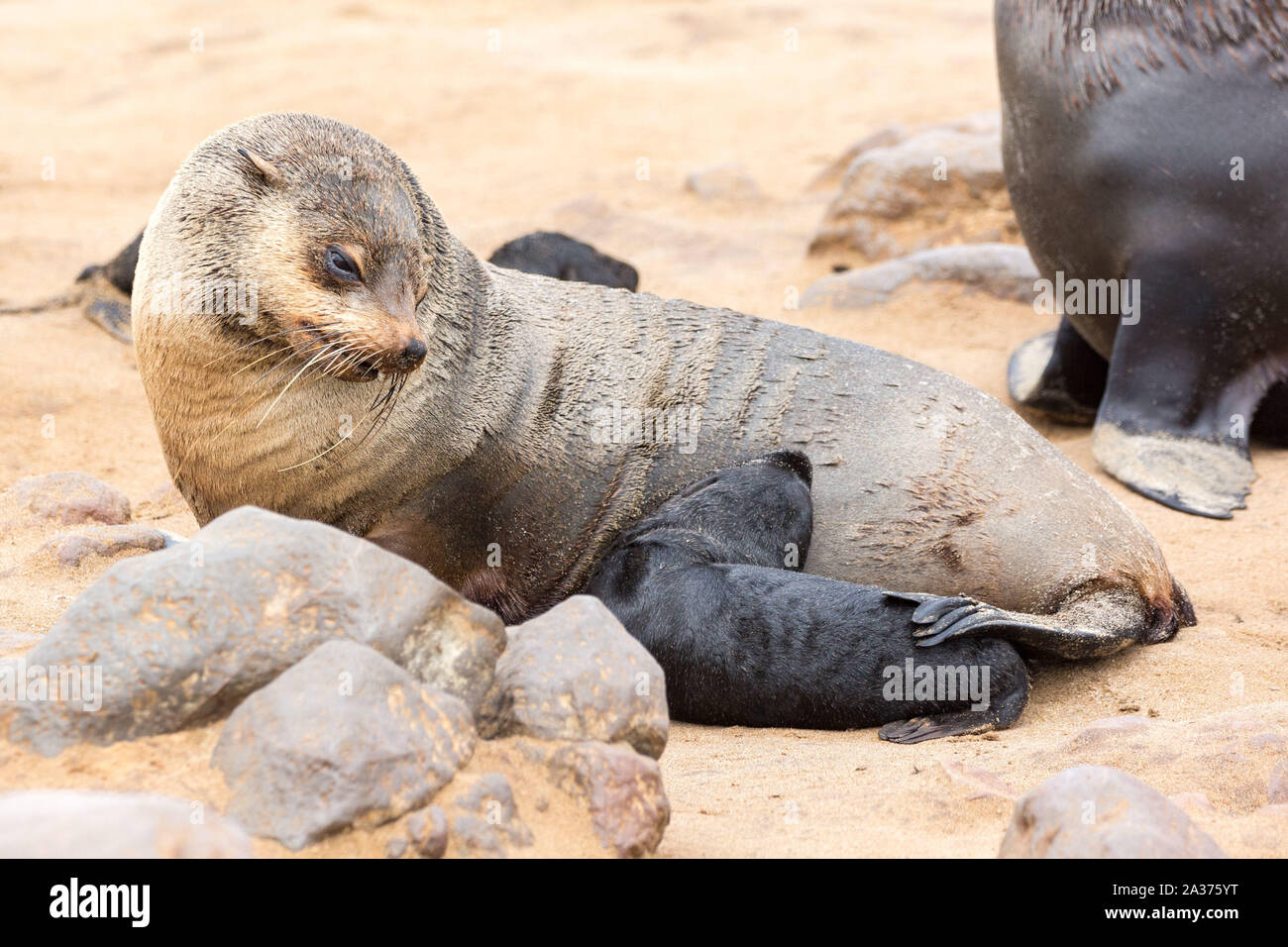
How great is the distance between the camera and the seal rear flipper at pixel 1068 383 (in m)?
7.53

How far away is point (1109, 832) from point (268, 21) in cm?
1757

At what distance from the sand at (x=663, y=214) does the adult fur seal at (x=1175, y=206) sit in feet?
0.84

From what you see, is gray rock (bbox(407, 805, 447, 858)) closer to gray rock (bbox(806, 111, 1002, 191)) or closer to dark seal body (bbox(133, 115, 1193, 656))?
dark seal body (bbox(133, 115, 1193, 656))

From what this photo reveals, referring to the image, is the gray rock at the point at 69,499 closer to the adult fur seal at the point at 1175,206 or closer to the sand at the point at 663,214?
the sand at the point at 663,214

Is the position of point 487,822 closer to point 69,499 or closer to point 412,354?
point 412,354

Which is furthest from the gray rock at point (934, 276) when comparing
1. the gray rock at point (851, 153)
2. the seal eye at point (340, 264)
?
the seal eye at point (340, 264)

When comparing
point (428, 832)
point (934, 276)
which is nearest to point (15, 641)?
→ point (428, 832)

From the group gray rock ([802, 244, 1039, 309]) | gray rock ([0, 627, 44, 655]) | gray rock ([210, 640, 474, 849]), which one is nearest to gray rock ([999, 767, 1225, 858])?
gray rock ([210, 640, 474, 849])

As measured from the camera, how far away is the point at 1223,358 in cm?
653

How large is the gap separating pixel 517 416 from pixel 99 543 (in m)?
1.41

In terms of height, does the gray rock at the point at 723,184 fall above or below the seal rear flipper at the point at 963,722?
below

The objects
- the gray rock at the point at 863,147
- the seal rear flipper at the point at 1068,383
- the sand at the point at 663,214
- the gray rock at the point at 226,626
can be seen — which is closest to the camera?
the gray rock at the point at 226,626

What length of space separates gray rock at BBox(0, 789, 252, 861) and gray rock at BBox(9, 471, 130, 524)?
3263mm
